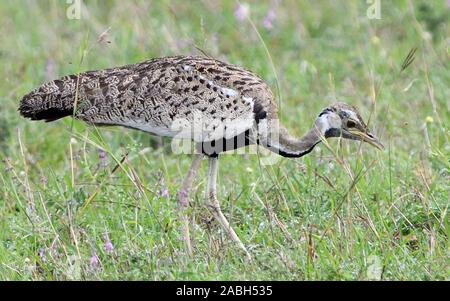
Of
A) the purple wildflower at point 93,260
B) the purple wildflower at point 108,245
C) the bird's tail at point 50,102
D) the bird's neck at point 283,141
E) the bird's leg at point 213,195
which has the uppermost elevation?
the bird's tail at point 50,102

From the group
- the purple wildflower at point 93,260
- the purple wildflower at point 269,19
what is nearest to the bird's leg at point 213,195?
the purple wildflower at point 93,260

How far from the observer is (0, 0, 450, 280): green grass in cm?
529

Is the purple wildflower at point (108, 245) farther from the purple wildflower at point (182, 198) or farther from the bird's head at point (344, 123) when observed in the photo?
the bird's head at point (344, 123)

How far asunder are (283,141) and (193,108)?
565 mm

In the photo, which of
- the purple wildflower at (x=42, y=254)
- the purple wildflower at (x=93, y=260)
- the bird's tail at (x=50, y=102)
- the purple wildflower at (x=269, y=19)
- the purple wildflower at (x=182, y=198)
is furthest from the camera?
the purple wildflower at (x=269, y=19)

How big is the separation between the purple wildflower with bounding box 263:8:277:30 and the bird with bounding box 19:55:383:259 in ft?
8.66

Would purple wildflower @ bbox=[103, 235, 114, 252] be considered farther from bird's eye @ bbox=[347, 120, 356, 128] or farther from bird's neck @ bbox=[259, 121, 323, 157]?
bird's eye @ bbox=[347, 120, 356, 128]

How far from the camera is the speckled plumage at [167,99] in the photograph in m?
5.91

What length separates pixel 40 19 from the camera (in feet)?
32.1

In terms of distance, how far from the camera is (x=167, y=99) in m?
5.95

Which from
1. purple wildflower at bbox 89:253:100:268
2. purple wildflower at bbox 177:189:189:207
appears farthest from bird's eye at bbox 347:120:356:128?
purple wildflower at bbox 89:253:100:268

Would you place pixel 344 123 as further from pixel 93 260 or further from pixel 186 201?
pixel 93 260

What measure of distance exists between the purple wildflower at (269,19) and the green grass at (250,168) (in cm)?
11
